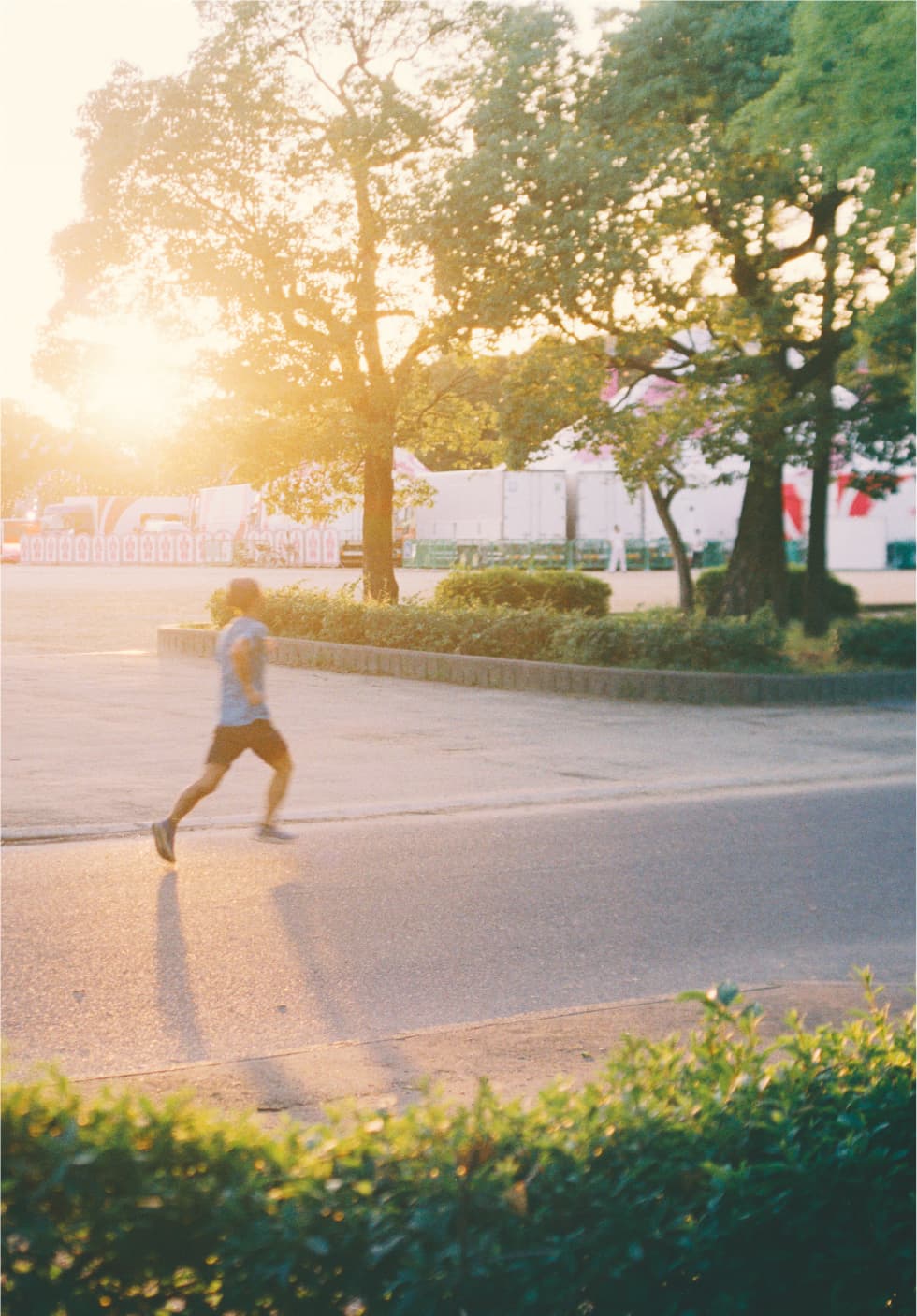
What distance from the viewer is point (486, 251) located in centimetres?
1897

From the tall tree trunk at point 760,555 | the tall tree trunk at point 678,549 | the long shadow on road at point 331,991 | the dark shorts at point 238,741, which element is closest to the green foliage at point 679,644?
the tall tree trunk at point 760,555

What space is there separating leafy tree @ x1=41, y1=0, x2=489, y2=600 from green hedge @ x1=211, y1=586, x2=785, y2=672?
9.25ft

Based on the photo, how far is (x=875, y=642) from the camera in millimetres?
17656

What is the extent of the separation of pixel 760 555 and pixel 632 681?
285 inches

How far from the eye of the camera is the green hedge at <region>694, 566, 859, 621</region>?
2523cm

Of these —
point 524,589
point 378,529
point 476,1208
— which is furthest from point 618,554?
point 476,1208

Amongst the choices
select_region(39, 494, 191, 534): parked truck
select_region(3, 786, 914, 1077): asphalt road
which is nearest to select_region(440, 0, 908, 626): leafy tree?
select_region(3, 786, 914, 1077): asphalt road

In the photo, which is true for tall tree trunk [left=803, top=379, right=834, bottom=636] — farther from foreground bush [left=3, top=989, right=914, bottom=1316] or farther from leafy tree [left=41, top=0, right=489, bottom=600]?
foreground bush [left=3, top=989, right=914, bottom=1316]

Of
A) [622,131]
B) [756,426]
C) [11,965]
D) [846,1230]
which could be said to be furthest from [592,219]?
[846,1230]

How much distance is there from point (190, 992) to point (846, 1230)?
144 inches

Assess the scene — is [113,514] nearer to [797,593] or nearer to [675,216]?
[797,593]

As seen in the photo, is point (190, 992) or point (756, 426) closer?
point (190, 992)

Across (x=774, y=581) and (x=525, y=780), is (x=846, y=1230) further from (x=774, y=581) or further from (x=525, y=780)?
(x=774, y=581)

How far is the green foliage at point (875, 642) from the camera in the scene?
17.5 meters
